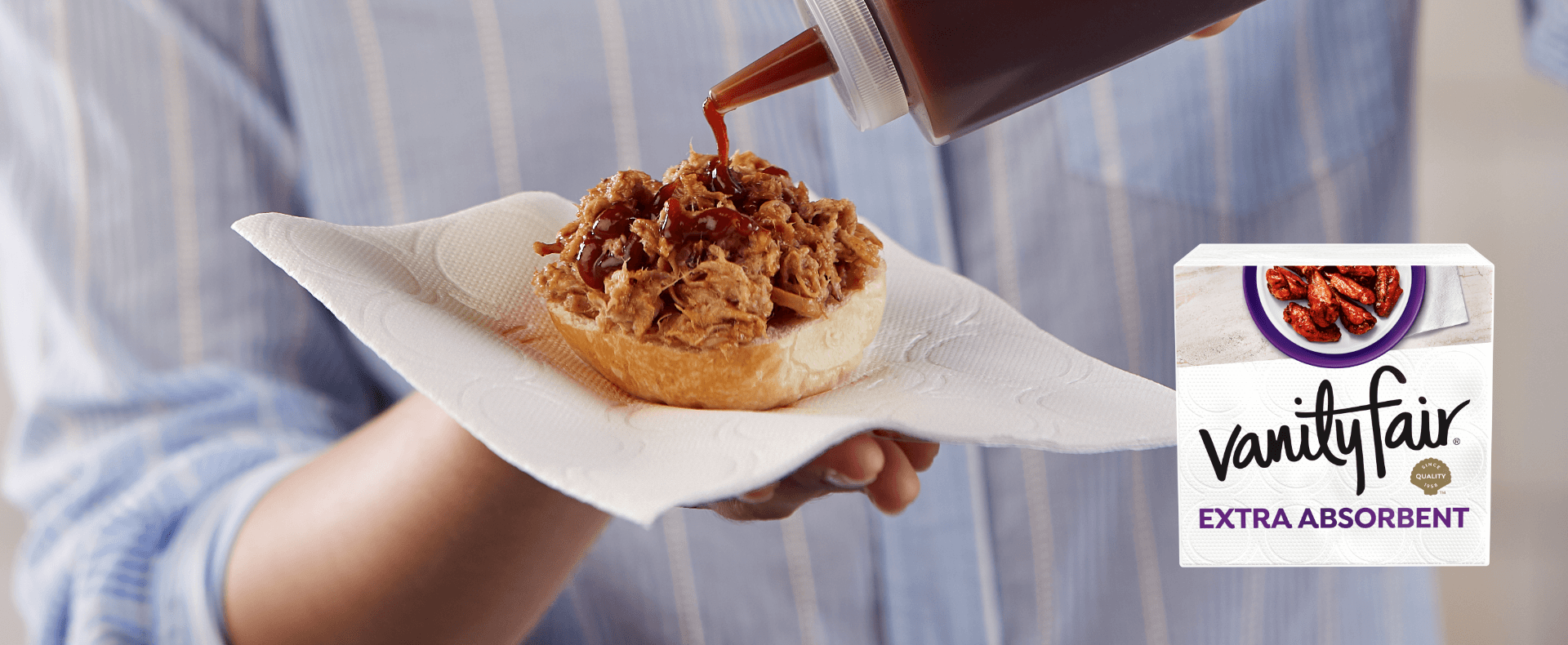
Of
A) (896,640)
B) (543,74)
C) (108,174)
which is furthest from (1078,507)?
(108,174)

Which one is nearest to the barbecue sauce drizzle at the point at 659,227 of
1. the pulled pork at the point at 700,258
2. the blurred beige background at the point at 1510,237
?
the pulled pork at the point at 700,258

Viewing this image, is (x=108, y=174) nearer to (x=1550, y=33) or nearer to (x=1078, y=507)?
(x=1078, y=507)

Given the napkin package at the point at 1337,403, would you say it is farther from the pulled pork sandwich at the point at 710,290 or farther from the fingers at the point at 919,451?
the pulled pork sandwich at the point at 710,290

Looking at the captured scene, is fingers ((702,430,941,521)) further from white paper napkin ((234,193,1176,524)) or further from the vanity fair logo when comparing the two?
the vanity fair logo

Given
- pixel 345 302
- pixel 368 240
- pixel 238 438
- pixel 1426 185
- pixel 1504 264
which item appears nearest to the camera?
pixel 345 302

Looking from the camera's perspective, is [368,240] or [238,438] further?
[238,438]

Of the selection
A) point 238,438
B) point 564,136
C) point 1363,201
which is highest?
point 564,136
